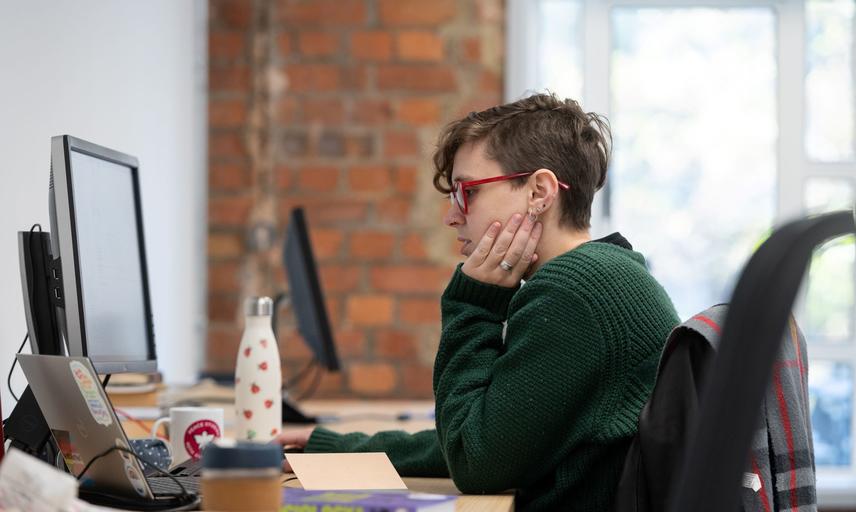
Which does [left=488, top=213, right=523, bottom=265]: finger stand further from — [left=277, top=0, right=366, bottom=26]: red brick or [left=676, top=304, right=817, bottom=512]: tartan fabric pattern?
[left=277, top=0, right=366, bottom=26]: red brick

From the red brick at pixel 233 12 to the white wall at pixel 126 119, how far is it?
0.05m

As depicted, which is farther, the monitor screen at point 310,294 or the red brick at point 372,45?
the red brick at point 372,45

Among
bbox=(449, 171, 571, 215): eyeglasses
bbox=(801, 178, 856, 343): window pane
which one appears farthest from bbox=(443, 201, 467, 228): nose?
bbox=(801, 178, 856, 343): window pane

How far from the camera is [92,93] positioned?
2.22 m

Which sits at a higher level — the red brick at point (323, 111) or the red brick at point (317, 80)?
the red brick at point (317, 80)

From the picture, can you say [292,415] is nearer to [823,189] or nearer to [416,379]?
[416,379]

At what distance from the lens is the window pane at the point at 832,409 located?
3.29 meters

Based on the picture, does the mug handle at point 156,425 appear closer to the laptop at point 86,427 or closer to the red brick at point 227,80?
the laptop at point 86,427

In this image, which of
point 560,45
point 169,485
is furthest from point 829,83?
point 169,485

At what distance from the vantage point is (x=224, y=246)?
3.29 metres

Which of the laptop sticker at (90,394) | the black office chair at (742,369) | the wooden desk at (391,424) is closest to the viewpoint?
the black office chair at (742,369)

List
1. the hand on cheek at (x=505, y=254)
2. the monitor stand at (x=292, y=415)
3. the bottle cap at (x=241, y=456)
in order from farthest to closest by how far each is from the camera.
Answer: the monitor stand at (x=292, y=415)
the hand on cheek at (x=505, y=254)
the bottle cap at (x=241, y=456)

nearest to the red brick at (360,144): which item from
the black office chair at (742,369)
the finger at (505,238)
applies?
the finger at (505,238)

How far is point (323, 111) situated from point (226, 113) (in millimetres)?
306
